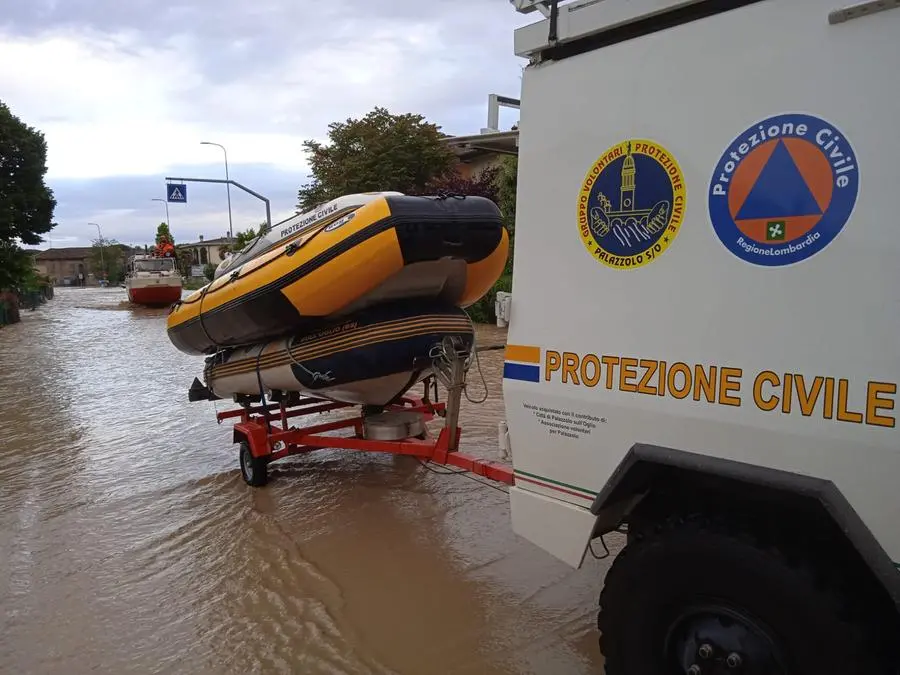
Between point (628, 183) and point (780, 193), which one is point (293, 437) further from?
point (780, 193)

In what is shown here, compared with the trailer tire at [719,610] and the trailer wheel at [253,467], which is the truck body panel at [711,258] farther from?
the trailer wheel at [253,467]

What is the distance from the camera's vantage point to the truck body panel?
5.47 ft

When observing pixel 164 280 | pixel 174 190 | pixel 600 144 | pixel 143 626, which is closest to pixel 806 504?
pixel 600 144

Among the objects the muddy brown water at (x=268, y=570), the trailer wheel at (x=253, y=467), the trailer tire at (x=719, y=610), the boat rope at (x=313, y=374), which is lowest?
the muddy brown water at (x=268, y=570)

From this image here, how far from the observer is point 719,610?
6.28 ft

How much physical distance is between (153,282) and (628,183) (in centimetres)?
3078

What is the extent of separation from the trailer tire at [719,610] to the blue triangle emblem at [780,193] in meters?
0.90

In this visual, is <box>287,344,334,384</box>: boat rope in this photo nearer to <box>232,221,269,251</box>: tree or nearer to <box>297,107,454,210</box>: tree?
<box>232,221,269,251</box>: tree

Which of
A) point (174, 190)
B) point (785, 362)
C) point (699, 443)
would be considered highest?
point (174, 190)

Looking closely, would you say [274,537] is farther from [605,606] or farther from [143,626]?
[605,606]

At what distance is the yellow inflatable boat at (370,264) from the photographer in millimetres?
3945

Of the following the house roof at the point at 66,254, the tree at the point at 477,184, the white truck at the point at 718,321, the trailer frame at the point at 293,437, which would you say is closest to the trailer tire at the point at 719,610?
the white truck at the point at 718,321

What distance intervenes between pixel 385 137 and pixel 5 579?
21976 millimetres

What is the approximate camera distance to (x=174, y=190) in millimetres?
26484
